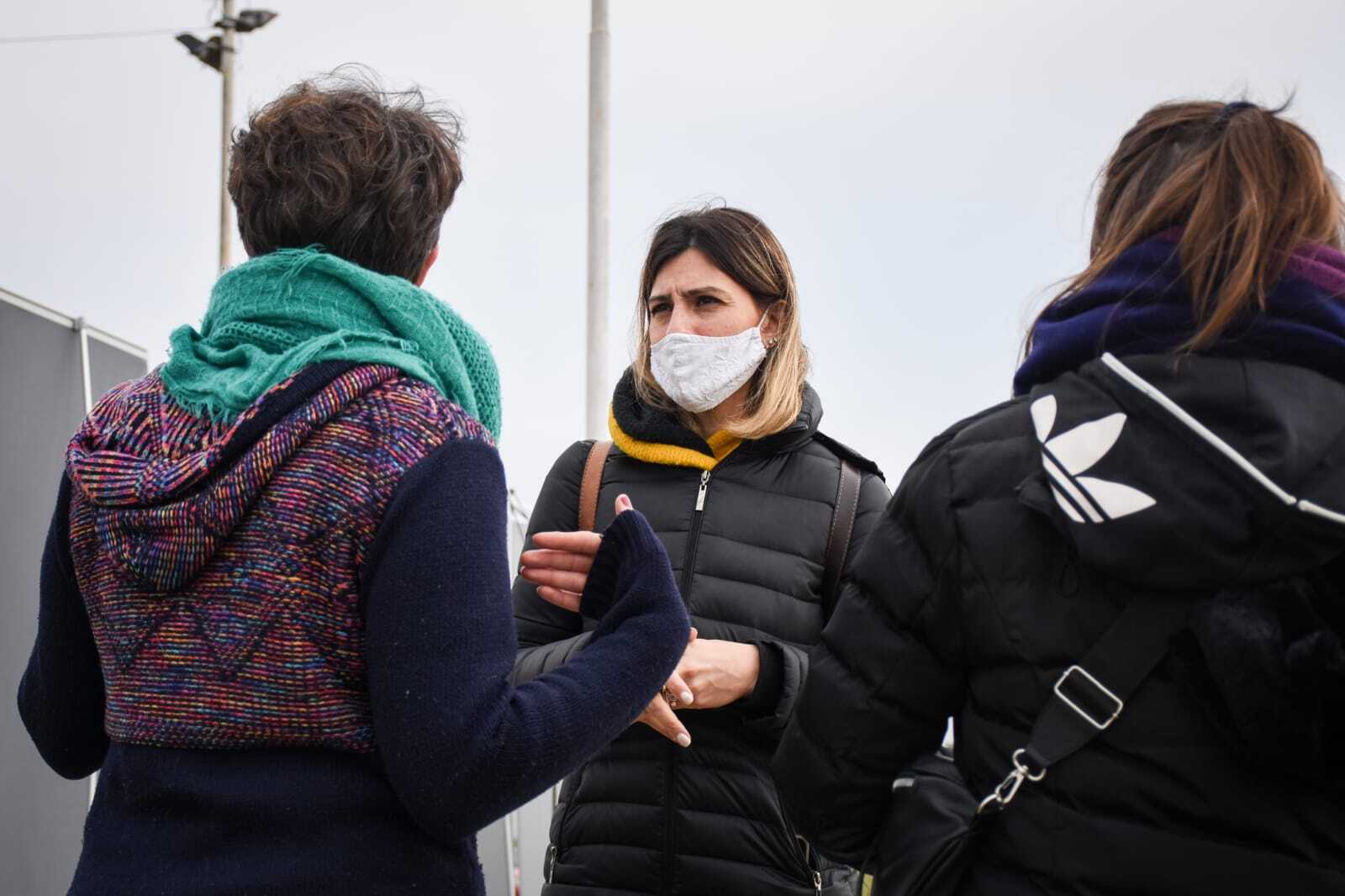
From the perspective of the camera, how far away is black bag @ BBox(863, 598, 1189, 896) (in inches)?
60.4

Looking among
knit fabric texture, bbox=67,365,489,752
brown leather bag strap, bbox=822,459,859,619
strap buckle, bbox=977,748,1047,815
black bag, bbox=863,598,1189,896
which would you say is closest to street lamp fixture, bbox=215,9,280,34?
brown leather bag strap, bbox=822,459,859,619

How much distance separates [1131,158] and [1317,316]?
40 cm

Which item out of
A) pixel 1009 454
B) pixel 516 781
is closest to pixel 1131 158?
pixel 1009 454

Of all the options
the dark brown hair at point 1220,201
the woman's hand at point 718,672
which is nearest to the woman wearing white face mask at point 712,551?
the woman's hand at point 718,672

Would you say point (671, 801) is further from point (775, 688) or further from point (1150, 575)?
point (1150, 575)

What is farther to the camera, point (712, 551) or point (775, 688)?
point (712, 551)

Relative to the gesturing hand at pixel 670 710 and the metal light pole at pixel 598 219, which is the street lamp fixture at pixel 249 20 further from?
the gesturing hand at pixel 670 710

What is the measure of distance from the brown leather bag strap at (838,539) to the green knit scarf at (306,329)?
125cm

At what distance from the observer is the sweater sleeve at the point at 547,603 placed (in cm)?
259

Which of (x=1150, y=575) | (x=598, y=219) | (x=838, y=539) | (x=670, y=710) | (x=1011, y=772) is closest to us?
(x=1150, y=575)

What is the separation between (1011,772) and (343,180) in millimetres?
1236

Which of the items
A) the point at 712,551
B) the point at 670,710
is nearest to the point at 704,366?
the point at 712,551

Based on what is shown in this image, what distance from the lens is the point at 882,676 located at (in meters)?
1.78

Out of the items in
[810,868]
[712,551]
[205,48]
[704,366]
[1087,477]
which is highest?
[205,48]
